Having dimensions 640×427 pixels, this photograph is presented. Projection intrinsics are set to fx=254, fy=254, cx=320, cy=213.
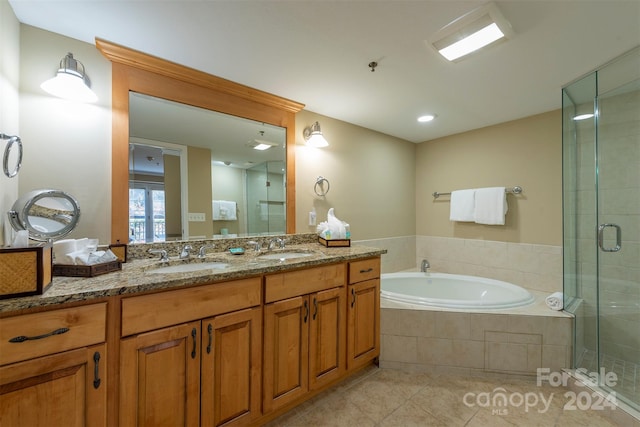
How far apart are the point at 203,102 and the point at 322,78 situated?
0.86 meters

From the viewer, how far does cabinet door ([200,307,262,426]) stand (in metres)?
1.19

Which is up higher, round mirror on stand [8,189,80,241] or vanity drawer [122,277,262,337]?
round mirror on stand [8,189,80,241]

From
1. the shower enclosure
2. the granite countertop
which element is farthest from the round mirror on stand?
the shower enclosure

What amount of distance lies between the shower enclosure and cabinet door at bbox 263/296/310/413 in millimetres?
1934

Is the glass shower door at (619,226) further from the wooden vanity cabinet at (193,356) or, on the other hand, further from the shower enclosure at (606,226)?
the wooden vanity cabinet at (193,356)

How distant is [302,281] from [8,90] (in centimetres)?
169

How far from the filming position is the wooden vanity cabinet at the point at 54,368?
0.81m

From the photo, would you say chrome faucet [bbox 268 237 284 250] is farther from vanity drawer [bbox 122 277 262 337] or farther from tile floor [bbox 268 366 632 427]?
tile floor [bbox 268 366 632 427]

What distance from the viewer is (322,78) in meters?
1.81

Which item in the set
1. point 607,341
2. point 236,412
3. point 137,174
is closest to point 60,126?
point 137,174

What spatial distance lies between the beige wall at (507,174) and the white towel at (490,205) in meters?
0.12

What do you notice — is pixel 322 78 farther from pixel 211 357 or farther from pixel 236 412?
pixel 236 412

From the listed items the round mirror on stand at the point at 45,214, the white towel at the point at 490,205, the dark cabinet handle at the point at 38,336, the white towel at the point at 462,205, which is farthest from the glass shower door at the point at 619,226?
the round mirror on stand at the point at 45,214

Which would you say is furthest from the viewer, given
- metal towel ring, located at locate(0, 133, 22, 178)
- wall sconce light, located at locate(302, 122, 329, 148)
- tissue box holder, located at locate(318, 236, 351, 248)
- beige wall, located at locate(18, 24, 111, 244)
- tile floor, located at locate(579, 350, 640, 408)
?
wall sconce light, located at locate(302, 122, 329, 148)
